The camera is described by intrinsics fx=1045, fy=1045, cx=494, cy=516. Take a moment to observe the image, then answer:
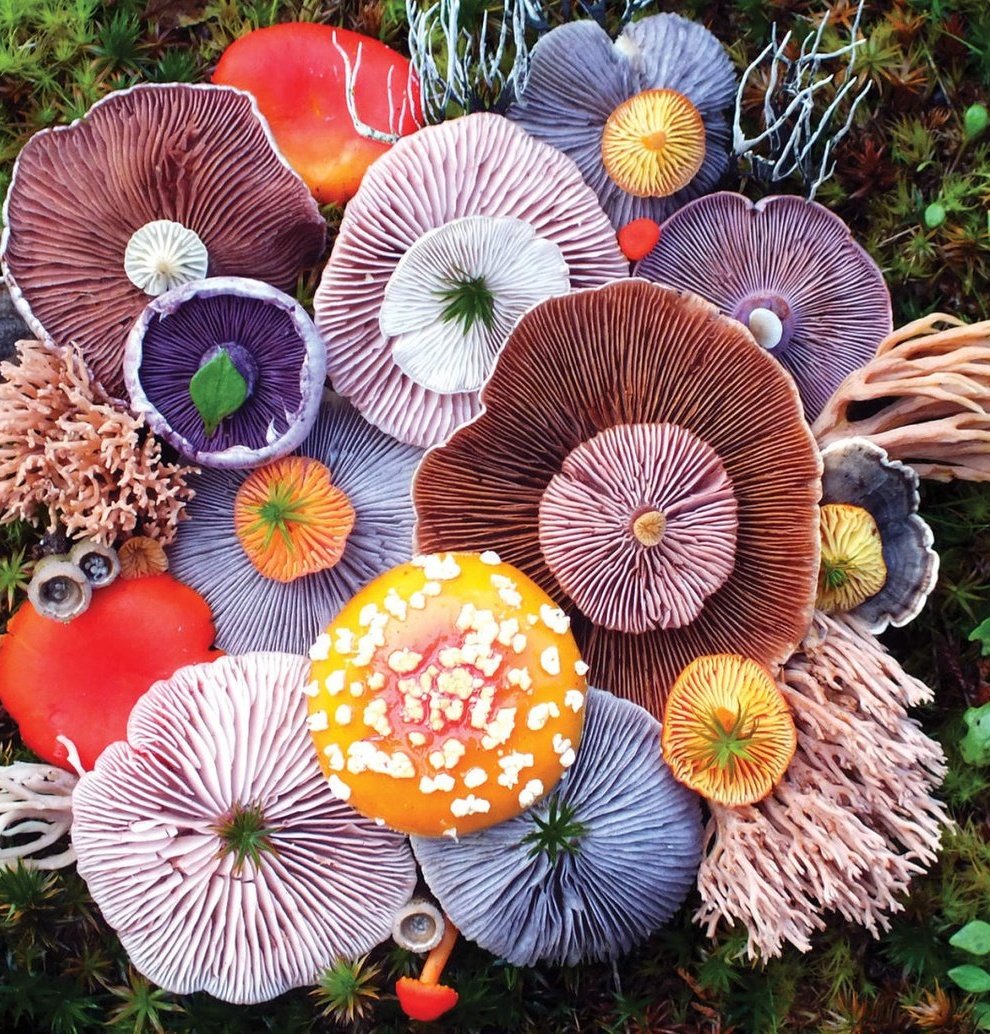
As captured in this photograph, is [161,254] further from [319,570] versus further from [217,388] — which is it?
[319,570]

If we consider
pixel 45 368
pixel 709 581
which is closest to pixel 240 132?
pixel 45 368

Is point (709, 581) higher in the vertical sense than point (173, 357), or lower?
lower

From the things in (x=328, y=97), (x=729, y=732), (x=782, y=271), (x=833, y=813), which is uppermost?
(x=328, y=97)

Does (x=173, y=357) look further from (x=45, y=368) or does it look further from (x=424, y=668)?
(x=424, y=668)

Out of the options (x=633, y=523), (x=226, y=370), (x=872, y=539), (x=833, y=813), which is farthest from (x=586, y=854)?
(x=226, y=370)

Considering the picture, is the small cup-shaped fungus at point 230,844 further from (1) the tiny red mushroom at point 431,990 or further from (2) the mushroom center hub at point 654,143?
(2) the mushroom center hub at point 654,143

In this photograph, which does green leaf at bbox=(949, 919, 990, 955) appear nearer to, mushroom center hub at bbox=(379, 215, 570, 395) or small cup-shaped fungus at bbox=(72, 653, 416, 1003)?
small cup-shaped fungus at bbox=(72, 653, 416, 1003)

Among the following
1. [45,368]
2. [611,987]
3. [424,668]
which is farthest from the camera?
[611,987]

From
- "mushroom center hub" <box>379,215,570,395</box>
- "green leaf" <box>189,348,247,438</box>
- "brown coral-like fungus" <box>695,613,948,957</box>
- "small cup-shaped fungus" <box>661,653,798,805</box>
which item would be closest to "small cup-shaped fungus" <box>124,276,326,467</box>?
"green leaf" <box>189,348,247,438</box>
